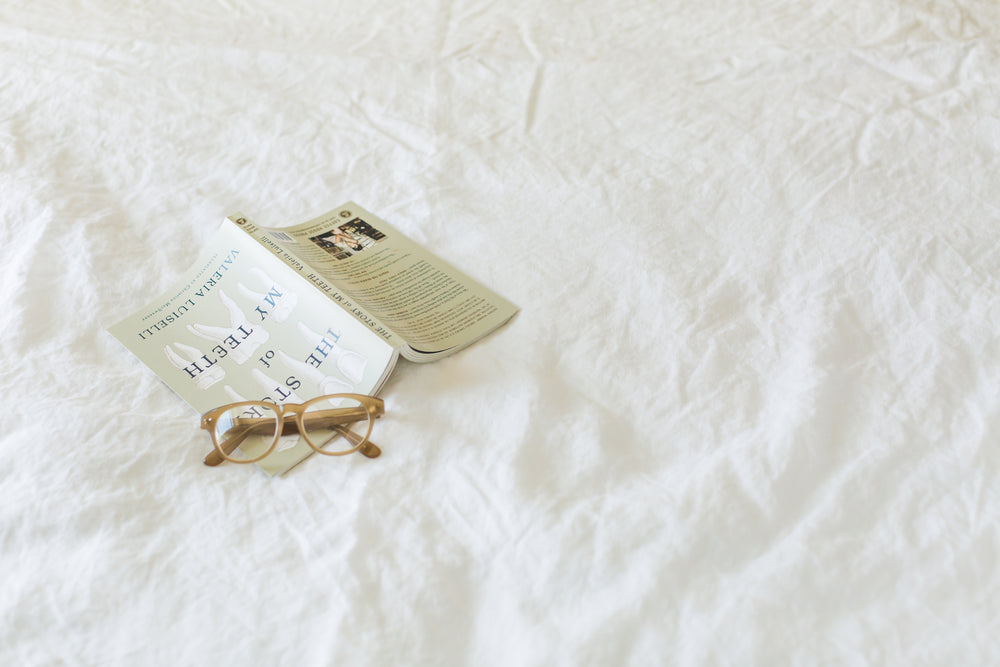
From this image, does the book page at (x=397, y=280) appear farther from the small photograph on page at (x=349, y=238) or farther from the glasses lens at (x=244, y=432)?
the glasses lens at (x=244, y=432)

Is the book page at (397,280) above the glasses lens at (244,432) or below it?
above

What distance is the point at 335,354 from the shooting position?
70 centimetres

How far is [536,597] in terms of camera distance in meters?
0.51

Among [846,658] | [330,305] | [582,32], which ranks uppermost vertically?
[582,32]

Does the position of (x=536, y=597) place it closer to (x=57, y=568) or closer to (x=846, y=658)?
(x=846, y=658)

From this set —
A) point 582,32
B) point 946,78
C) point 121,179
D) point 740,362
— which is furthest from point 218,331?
point 946,78

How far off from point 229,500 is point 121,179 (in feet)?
1.69

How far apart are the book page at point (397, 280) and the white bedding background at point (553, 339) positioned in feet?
0.07

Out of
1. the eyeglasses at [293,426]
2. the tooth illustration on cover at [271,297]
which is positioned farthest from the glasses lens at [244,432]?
the tooth illustration on cover at [271,297]

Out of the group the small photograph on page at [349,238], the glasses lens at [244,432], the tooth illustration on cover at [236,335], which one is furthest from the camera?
the small photograph on page at [349,238]

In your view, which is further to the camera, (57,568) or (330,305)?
(330,305)

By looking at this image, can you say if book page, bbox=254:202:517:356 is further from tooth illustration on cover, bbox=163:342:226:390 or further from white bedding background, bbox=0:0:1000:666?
tooth illustration on cover, bbox=163:342:226:390

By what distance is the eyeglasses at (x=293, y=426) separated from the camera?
2.04 ft

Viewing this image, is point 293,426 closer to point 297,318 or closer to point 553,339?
point 297,318
